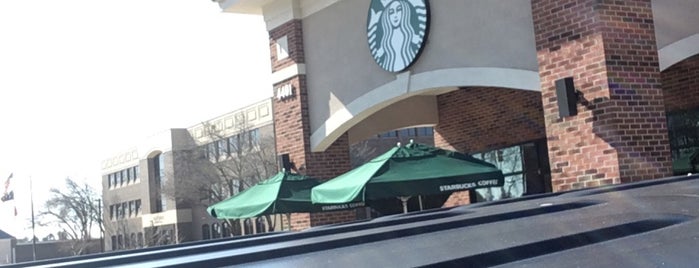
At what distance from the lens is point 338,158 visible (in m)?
14.0

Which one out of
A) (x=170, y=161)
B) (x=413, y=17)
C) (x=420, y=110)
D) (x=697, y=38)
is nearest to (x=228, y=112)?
(x=170, y=161)

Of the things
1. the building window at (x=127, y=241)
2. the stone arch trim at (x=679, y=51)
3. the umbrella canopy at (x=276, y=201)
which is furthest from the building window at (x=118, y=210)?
the stone arch trim at (x=679, y=51)

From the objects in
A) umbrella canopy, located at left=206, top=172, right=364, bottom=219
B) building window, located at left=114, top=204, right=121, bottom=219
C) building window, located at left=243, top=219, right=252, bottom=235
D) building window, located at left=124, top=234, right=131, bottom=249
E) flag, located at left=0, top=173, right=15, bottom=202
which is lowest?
building window, located at left=124, top=234, right=131, bottom=249

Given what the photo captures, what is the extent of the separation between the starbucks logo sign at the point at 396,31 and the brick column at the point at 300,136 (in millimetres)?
2074

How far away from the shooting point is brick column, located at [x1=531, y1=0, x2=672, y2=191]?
838 centimetres

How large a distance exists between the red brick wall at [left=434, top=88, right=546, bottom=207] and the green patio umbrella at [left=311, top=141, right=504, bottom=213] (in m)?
3.42

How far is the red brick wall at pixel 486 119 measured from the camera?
13000 mm

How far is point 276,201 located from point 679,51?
18.1 ft

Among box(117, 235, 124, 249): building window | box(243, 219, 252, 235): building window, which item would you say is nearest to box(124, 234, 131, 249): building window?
box(117, 235, 124, 249): building window

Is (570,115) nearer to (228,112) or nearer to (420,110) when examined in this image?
(420,110)

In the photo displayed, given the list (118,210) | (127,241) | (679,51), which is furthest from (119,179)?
(679,51)

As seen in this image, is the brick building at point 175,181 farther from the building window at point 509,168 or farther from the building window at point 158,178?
the building window at point 509,168

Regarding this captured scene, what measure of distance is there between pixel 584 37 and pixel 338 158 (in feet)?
20.7

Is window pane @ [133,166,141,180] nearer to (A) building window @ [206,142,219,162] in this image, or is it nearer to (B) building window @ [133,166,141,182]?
(B) building window @ [133,166,141,182]
